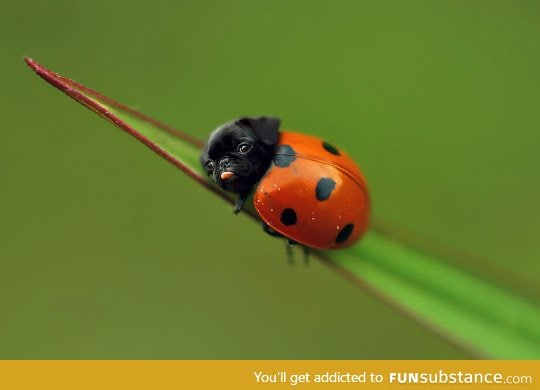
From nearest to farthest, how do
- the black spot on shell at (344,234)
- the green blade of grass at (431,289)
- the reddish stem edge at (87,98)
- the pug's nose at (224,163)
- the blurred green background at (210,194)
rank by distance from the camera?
the reddish stem edge at (87,98) → the green blade of grass at (431,289) → the black spot on shell at (344,234) → the pug's nose at (224,163) → the blurred green background at (210,194)

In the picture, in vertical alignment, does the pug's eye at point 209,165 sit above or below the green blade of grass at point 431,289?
above

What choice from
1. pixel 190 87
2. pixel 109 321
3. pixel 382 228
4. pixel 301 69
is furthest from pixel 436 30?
pixel 109 321

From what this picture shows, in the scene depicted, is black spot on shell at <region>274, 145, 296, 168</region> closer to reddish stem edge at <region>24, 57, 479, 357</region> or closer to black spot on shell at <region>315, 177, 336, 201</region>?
black spot on shell at <region>315, 177, 336, 201</region>

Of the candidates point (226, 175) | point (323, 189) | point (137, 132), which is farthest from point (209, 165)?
point (137, 132)

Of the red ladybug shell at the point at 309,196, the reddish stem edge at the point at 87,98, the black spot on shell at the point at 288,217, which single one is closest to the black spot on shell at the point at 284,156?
the red ladybug shell at the point at 309,196

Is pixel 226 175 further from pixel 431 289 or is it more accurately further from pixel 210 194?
pixel 210 194

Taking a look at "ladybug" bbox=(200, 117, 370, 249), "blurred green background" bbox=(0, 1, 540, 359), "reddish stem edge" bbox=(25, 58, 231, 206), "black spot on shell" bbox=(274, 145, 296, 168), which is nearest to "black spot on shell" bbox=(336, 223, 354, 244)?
"ladybug" bbox=(200, 117, 370, 249)

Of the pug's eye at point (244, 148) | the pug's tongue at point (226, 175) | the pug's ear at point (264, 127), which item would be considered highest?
the pug's ear at point (264, 127)

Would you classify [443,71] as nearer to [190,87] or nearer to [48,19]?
[190,87]

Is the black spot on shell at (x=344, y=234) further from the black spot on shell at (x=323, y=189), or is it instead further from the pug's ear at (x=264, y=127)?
the pug's ear at (x=264, y=127)
